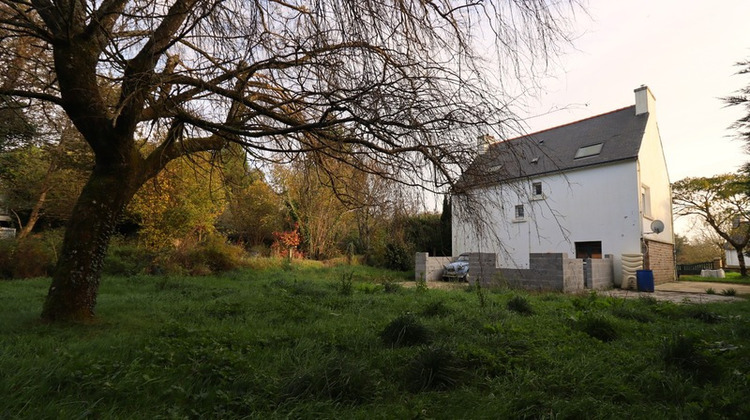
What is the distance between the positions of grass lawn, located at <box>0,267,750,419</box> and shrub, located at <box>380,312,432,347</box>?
1 centimetres

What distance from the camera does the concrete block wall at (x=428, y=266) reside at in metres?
14.8

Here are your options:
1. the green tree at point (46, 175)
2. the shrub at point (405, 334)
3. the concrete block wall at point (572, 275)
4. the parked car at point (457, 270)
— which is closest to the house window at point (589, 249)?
the concrete block wall at point (572, 275)

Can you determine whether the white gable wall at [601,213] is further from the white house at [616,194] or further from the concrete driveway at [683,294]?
the concrete driveway at [683,294]

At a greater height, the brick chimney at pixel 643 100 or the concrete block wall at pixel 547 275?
the brick chimney at pixel 643 100

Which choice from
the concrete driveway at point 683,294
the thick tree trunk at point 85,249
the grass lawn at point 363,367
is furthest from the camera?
the concrete driveway at point 683,294

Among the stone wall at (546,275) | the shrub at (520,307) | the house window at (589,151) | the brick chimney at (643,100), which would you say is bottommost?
the shrub at (520,307)

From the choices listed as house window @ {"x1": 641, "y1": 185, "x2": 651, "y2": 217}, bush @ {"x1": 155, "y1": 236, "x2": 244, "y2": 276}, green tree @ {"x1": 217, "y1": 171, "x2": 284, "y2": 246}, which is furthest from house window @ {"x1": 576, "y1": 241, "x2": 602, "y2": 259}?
bush @ {"x1": 155, "y1": 236, "x2": 244, "y2": 276}

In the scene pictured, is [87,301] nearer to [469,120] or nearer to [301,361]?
[301,361]

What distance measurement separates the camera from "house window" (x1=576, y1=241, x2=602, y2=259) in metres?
16.0

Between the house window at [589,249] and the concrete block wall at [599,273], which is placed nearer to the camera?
the concrete block wall at [599,273]

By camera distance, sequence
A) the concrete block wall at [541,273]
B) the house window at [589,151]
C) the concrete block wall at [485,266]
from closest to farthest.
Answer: the concrete block wall at [485,266], the concrete block wall at [541,273], the house window at [589,151]

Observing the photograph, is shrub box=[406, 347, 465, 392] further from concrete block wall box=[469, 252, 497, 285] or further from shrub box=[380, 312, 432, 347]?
concrete block wall box=[469, 252, 497, 285]

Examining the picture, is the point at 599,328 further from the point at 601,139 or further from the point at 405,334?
the point at 601,139

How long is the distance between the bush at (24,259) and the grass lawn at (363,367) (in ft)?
21.4
